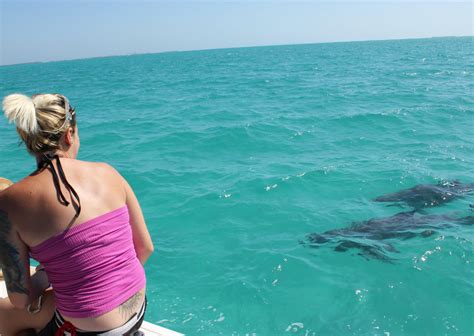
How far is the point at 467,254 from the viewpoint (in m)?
6.21

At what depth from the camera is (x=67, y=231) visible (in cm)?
199

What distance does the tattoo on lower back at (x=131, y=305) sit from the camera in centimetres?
227

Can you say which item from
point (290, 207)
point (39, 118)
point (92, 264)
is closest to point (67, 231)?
point (92, 264)

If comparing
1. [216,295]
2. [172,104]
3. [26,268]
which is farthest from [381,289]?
[172,104]

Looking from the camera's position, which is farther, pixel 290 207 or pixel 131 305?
pixel 290 207

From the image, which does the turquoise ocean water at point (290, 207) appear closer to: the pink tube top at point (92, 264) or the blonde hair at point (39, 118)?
the pink tube top at point (92, 264)

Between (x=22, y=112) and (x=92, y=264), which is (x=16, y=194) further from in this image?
(x=92, y=264)

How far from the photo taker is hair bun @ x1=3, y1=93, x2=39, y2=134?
1939 millimetres

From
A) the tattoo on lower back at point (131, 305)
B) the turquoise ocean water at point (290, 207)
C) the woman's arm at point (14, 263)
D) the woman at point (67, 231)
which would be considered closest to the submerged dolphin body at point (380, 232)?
the turquoise ocean water at point (290, 207)

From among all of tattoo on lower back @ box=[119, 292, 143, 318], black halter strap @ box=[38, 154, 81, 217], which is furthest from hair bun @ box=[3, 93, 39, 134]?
tattoo on lower back @ box=[119, 292, 143, 318]

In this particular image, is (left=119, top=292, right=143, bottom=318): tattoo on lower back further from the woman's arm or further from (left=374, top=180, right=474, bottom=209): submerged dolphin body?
(left=374, top=180, right=474, bottom=209): submerged dolphin body

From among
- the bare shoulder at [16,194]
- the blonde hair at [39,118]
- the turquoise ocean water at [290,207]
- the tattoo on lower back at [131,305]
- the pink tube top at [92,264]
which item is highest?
the blonde hair at [39,118]

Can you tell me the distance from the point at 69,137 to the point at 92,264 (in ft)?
2.05

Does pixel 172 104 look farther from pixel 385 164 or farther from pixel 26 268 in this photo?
pixel 26 268
